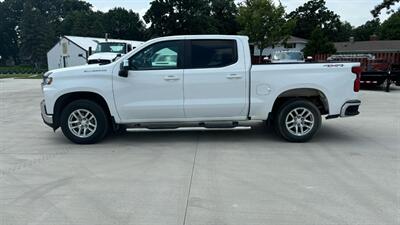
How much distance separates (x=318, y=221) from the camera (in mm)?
3676

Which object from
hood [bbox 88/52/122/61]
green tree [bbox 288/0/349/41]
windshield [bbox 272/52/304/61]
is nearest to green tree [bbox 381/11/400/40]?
green tree [bbox 288/0/349/41]

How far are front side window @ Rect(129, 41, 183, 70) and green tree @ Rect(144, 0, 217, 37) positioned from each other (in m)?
55.3

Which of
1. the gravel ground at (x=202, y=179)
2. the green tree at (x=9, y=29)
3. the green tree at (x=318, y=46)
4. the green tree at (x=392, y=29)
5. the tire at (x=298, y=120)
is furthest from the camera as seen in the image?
the green tree at (x=9, y=29)

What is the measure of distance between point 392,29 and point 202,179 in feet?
237

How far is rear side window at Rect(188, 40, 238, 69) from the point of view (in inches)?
263

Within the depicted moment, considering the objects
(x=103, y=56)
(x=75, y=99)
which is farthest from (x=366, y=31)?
(x=75, y=99)

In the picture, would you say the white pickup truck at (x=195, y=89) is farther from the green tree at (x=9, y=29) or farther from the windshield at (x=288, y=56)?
the green tree at (x=9, y=29)

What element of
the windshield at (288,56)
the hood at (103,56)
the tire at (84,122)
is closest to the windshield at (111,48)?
the hood at (103,56)

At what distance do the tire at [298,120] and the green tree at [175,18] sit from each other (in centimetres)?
5552

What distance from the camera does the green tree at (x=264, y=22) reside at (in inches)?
1501

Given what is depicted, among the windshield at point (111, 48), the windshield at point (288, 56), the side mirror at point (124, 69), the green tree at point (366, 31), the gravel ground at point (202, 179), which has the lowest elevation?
the gravel ground at point (202, 179)

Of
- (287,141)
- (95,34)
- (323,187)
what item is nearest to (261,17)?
(287,141)

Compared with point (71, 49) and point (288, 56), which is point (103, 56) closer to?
point (288, 56)

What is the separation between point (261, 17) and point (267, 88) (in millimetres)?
33278
